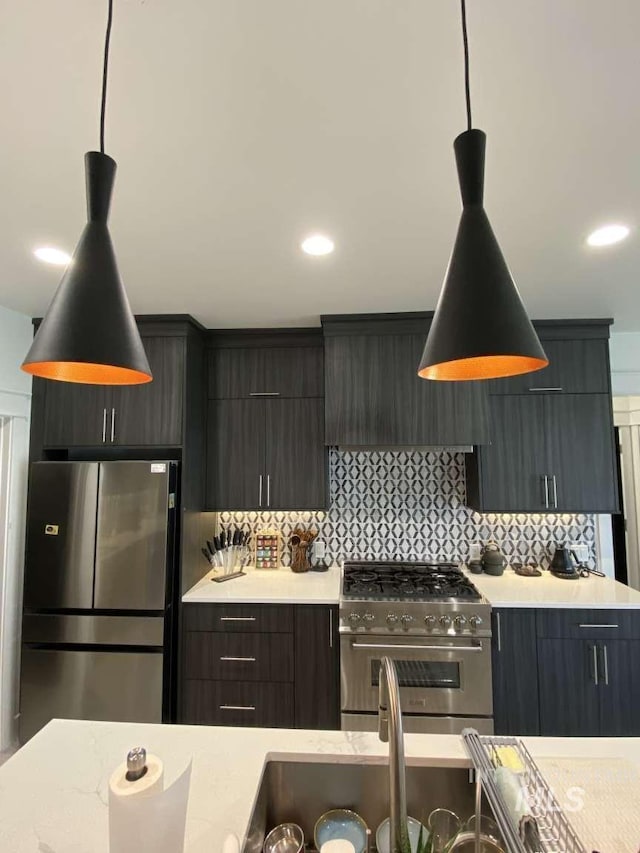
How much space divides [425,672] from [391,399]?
62.3 inches

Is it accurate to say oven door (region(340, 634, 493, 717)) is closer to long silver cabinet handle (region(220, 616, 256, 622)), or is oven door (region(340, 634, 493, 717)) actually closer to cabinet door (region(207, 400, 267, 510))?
long silver cabinet handle (region(220, 616, 256, 622))

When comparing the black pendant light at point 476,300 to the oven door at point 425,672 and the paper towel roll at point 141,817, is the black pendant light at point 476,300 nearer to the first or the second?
the paper towel roll at point 141,817

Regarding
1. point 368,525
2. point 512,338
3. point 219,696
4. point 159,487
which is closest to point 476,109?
point 512,338

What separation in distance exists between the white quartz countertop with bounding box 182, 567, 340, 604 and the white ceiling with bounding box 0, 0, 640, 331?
5.88ft

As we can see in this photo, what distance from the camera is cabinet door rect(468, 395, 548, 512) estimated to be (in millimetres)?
2678

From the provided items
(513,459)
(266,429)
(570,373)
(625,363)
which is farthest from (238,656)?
(625,363)

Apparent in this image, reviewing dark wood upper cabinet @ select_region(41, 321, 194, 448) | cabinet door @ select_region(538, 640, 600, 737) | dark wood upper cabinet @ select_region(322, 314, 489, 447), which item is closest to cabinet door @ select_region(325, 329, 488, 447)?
dark wood upper cabinet @ select_region(322, 314, 489, 447)

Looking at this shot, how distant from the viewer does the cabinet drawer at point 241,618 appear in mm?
2395

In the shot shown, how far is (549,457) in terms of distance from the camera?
2.70m

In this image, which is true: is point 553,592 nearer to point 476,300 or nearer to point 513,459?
point 513,459

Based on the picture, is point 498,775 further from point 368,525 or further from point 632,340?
point 632,340

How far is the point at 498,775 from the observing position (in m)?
0.89

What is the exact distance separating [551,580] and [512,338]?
8.39 feet

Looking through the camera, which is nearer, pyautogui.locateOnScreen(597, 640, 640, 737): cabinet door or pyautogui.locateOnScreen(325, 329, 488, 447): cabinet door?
pyautogui.locateOnScreen(597, 640, 640, 737): cabinet door
